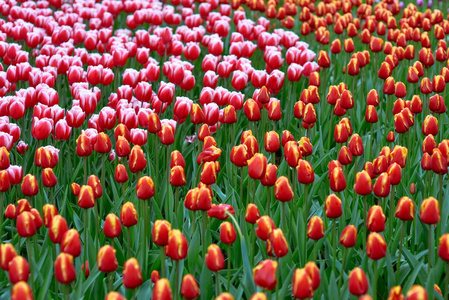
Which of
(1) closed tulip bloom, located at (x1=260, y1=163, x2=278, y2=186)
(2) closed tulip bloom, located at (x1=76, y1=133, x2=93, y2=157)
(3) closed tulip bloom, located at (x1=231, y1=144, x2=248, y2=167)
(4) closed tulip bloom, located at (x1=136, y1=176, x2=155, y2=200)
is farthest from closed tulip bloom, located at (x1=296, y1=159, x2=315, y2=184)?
(2) closed tulip bloom, located at (x1=76, y1=133, x2=93, y2=157)

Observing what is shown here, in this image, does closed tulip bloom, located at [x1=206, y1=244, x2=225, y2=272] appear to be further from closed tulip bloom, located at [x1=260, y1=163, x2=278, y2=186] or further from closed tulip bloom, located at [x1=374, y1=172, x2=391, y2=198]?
closed tulip bloom, located at [x1=374, y1=172, x2=391, y2=198]

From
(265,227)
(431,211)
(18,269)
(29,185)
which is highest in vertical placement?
(431,211)

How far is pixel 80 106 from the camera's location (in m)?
4.15

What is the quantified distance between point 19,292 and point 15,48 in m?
3.61

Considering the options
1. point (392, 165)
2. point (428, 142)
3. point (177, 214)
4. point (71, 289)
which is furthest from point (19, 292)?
point (428, 142)

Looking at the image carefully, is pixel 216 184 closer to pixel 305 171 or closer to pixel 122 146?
pixel 122 146

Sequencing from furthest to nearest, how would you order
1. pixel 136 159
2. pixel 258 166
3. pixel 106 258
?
pixel 136 159 < pixel 258 166 < pixel 106 258

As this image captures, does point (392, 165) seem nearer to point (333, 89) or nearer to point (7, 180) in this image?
point (333, 89)

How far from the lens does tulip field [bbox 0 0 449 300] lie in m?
2.56

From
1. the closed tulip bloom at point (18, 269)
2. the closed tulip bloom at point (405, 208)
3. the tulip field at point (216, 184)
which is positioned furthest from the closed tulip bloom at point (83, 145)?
the closed tulip bloom at point (405, 208)

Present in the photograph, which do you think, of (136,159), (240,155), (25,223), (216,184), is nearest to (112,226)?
(25,223)

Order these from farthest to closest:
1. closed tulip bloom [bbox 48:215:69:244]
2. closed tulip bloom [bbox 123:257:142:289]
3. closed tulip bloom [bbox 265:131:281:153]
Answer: closed tulip bloom [bbox 265:131:281:153] → closed tulip bloom [bbox 48:215:69:244] → closed tulip bloom [bbox 123:257:142:289]

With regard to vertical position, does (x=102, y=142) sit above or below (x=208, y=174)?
below

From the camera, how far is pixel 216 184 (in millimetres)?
4012
